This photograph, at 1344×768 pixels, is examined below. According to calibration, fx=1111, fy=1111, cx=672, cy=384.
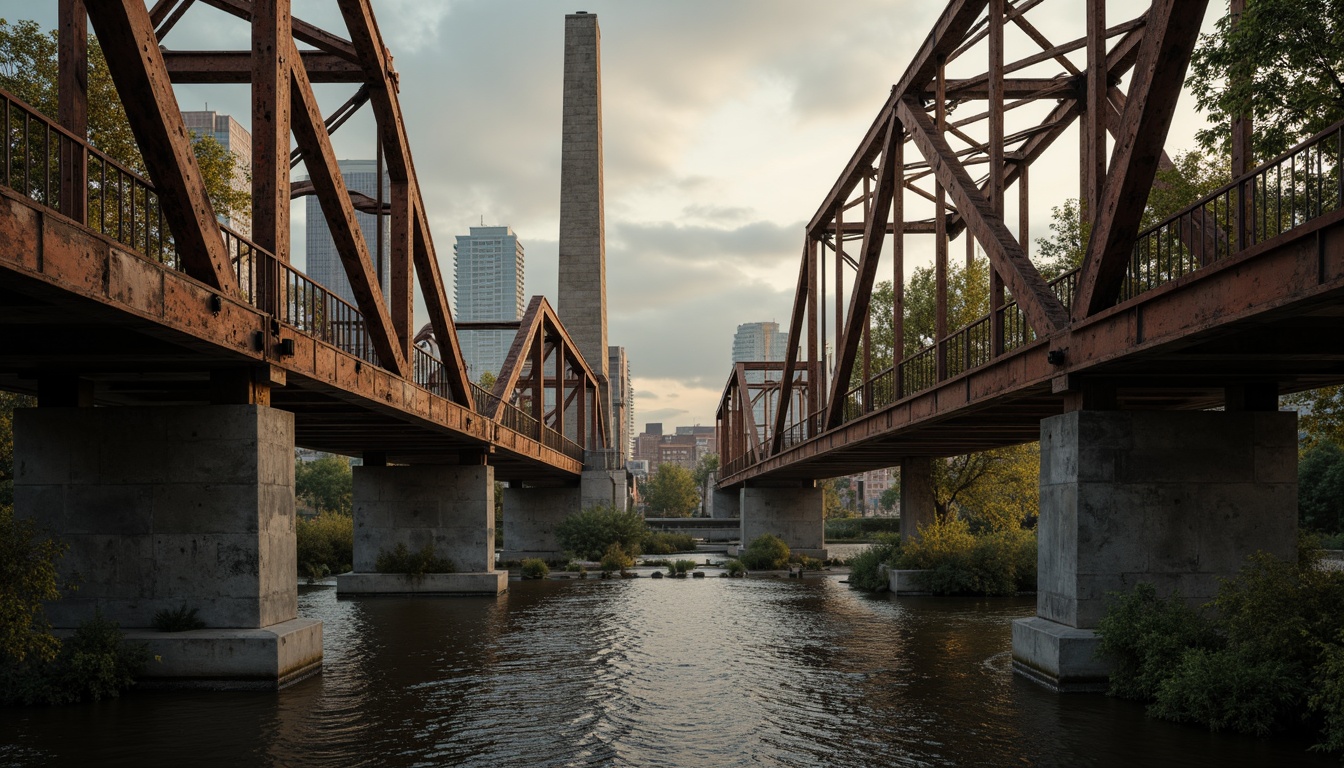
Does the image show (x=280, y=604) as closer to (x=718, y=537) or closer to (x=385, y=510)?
(x=385, y=510)

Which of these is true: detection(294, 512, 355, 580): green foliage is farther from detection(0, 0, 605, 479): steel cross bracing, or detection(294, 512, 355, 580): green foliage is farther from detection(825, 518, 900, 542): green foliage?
detection(825, 518, 900, 542): green foliage

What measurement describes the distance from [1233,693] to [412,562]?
75.1 feet

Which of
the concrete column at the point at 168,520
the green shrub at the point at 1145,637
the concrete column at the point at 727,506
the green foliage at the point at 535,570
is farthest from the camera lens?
the concrete column at the point at 727,506

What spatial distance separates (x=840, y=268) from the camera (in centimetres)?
3591

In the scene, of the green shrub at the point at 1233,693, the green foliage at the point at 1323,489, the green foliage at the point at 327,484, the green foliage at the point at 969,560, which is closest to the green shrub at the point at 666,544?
the green foliage at the point at 969,560

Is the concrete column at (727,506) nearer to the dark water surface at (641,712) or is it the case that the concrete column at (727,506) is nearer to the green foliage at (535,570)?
the green foliage at (535,570)

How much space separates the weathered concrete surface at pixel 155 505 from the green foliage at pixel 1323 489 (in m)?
56.4

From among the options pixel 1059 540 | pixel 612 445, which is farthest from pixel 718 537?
pixel 1059 540

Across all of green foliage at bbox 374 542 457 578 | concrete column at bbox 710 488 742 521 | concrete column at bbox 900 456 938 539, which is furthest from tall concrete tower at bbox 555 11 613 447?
green foliage at bbox 374 542 457 578

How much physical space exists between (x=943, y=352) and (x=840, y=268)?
1371 centimetres

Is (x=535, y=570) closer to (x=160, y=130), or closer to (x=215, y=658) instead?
(x=215, y=658)

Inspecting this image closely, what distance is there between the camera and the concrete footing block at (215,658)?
1481cm

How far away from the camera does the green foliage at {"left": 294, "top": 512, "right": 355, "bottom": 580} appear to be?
127 feet

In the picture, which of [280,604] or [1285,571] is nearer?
[1285,571]
